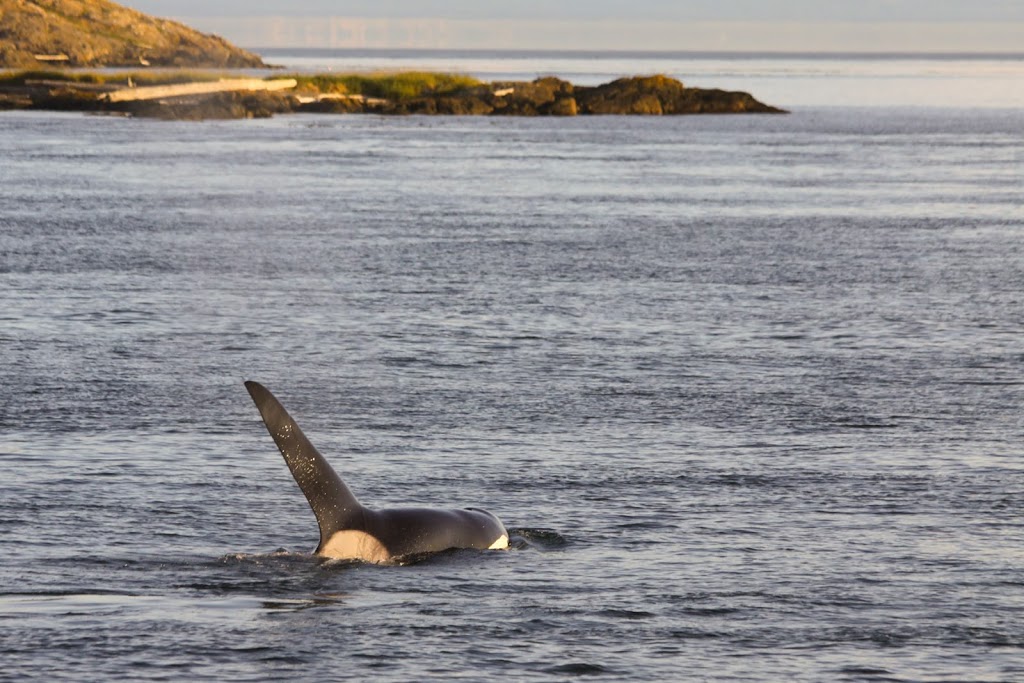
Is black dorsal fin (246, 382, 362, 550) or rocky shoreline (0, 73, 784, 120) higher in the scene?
rocky shoreline (0, 73, 784, 120)

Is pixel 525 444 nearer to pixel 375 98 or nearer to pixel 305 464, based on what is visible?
pixel 305 464

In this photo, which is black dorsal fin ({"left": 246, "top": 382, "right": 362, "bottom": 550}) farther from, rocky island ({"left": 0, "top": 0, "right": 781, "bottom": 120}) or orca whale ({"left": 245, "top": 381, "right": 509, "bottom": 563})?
rocky island ({"left": 0, "top": 0, "right": 781, "bottom": 120})

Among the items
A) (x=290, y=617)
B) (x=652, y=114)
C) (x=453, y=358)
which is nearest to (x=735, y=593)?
(x=290, y=617)

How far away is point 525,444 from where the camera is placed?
75.4 ft

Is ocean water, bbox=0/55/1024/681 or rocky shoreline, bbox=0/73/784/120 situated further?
rocky shoreline, bbox=0/73/784/120

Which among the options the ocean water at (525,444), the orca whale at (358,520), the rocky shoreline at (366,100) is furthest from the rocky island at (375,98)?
the orca whale at (358,520)

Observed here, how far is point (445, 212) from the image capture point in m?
62.8

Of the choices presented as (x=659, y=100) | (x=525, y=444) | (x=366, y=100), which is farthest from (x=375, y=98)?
(x=525, y=444)

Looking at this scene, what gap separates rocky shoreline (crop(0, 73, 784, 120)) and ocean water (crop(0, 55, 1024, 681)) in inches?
4340

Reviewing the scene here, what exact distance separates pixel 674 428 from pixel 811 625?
8.91 meters

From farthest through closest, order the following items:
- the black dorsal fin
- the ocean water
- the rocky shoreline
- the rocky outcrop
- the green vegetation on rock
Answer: the green vegetation on rock
the rocky outcrop
the rocky shoreline
the black dorsal fin
the ocean water

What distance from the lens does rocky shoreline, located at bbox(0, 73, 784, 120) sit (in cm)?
16275

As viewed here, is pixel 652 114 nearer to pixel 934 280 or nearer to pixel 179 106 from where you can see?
pixel 179 106

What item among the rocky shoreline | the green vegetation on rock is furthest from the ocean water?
the green vegetation on rock
